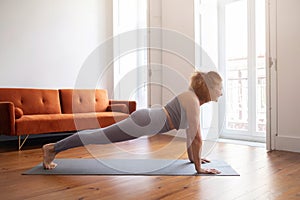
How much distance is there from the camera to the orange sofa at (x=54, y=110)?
313 cm

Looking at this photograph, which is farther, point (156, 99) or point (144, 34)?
point (144, 34)

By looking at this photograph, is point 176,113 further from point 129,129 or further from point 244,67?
point 244,67

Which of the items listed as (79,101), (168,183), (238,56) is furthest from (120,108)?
(168,183)

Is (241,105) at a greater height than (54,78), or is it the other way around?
(54,78)

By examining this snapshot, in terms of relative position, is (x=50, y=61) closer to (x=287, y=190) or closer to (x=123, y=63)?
(x=123, y=63)

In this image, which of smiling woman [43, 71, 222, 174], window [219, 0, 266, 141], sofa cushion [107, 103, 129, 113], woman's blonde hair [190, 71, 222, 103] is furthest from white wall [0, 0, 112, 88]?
woman's blonde hair [190, 71, 222, 103]

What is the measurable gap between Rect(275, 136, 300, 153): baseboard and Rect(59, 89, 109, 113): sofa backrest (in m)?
2.49

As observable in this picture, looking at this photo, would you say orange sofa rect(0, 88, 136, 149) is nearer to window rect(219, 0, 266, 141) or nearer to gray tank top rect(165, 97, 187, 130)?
window rect(219, 0, 266, 141)

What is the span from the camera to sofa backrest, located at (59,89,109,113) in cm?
414

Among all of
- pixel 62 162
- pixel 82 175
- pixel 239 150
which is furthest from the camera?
pixel 239 150

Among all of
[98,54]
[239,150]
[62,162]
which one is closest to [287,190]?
[239,150]

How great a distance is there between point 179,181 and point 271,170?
79 cm

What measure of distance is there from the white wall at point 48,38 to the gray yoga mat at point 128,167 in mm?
2056

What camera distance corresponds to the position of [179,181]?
1.93m
